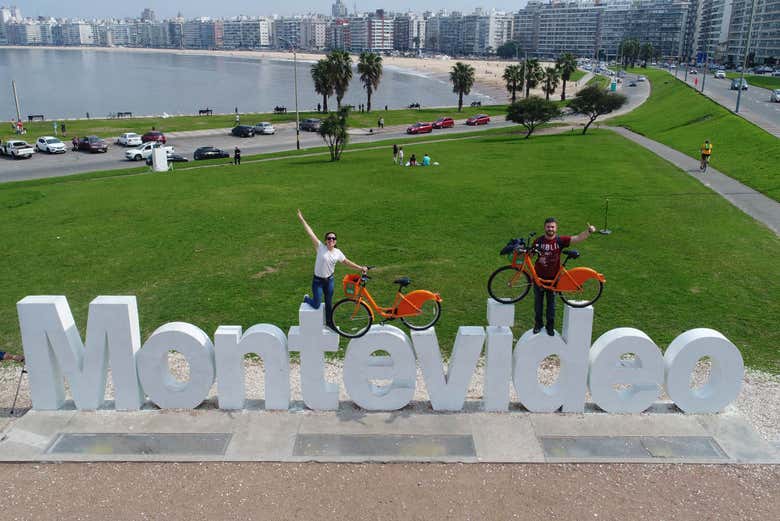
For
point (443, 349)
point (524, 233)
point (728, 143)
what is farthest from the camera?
point (728, 143)

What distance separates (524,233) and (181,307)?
42.9 ft

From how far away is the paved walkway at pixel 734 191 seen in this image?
92.6ft

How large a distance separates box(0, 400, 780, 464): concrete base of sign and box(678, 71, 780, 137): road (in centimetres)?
4165

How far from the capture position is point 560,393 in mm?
12164

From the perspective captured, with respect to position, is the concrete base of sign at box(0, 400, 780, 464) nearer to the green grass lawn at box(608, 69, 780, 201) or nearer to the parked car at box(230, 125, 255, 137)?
the green grass lawn at box(608, 69, 780, 201)

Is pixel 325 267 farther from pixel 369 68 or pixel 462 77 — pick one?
pixel 462 77

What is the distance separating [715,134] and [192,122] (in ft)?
183

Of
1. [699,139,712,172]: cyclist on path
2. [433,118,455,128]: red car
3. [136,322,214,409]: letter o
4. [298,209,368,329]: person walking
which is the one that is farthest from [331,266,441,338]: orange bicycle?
[433,118,455,128]: red car

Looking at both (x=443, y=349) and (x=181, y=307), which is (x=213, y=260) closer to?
(x=181, y=307)

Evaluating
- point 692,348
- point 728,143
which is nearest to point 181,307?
point 692,348

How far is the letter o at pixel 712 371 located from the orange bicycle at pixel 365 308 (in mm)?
4357

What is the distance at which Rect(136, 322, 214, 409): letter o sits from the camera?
470 inches

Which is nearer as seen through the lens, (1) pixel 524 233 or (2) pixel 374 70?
(1) pixel 524 233

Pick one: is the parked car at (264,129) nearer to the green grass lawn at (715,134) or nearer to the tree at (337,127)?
the tree at (337,127)
